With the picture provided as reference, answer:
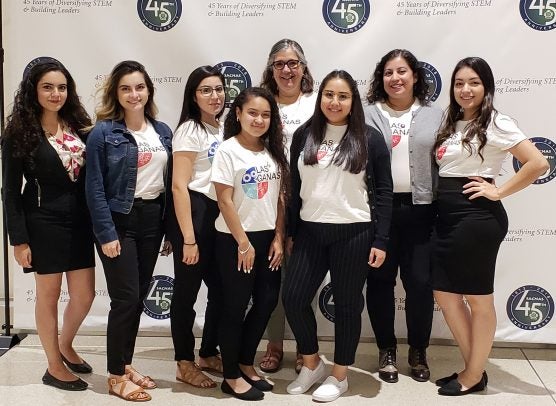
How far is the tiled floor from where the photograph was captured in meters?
2.92

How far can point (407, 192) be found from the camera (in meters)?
3.02

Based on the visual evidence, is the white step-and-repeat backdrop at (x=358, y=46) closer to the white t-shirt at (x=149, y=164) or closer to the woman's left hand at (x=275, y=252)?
the white t-shirt at (x=149, y=164)

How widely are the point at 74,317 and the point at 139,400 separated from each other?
0.58 metres

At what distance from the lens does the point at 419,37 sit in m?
3.49

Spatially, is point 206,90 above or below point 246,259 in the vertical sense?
above

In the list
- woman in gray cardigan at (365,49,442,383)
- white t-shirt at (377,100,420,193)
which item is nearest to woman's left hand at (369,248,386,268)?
woman in gray cardigan at (365,49,442,383)

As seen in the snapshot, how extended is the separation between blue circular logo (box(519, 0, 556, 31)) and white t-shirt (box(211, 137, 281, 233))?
70.6 inches

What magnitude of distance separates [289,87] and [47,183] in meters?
1.29

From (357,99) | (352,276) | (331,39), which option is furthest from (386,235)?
(331,39)

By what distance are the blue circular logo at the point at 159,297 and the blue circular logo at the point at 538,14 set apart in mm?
2617

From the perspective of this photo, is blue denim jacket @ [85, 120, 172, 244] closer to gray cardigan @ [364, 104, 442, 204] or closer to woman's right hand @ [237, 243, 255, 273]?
woman's right hand @ [237, 243, 255, 273]

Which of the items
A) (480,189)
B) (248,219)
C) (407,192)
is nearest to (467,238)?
(480,189)

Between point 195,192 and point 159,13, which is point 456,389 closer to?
point 195,192

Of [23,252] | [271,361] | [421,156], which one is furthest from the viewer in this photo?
[271,361]
